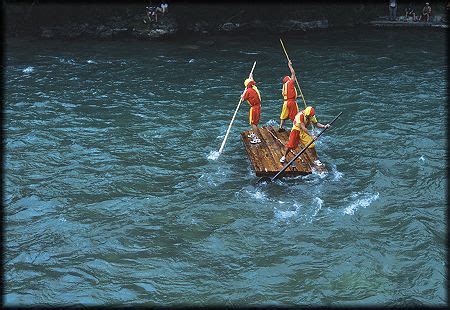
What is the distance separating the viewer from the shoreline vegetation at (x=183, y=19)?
3212 cm

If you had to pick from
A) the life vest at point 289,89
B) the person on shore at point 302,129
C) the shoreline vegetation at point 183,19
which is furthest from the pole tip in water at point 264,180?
the shoreline vegetation at point 183,19

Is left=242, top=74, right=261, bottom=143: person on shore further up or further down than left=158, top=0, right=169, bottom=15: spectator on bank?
further down

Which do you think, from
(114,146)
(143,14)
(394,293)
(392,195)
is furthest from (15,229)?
(143,14)

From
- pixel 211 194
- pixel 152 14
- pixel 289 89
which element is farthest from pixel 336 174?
pixel 152 14

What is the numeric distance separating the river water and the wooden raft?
437mm

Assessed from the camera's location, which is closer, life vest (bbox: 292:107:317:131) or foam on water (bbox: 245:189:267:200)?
foam on water (bbox: 245:189:267:200)

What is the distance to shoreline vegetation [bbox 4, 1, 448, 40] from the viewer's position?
105ft

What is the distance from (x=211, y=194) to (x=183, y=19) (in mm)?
21352

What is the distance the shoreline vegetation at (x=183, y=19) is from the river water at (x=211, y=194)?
759cm

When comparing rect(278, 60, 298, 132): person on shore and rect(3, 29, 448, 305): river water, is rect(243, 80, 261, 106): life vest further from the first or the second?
rect(3, 29, 448, 305): river water

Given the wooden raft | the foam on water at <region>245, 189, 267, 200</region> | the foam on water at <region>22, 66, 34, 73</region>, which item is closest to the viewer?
the foam on water at <region>245, 189, 267, 200</region>

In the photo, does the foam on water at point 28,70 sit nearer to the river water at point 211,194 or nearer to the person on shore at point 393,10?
the river water at point 211,194

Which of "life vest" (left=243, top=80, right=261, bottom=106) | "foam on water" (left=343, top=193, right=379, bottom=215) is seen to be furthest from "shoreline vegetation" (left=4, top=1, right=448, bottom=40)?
"foam on water" (left=343, top=193, right=379, bottom=215)

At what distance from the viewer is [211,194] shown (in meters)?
14.6
